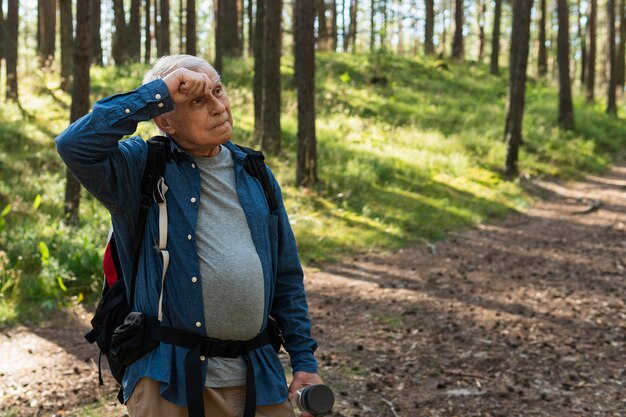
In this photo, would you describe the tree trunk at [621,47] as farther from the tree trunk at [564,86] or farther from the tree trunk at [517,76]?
the tree trunk at [517,76]

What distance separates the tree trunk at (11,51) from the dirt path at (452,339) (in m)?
10.3

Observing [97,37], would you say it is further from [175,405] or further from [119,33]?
[175,405]

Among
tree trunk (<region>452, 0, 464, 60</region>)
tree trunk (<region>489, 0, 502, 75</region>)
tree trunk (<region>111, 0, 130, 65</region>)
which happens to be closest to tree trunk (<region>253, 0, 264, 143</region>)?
tree trunk (<region>111, 0, 130, 65</region>)

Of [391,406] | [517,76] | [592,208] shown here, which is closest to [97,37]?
[517,76]

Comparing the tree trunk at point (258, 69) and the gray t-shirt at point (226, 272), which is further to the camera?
the tree trunk at point (258, 69)

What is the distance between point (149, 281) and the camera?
94.6 inches

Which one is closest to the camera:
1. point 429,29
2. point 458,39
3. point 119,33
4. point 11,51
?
point 11,51

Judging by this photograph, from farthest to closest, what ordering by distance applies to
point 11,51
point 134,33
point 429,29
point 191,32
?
point 429,29, point 134,33, point 11,51, point 191,32

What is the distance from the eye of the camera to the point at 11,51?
53.0ft

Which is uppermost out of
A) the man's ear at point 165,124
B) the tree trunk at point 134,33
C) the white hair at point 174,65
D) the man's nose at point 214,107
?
the tree trunk at point 134,33

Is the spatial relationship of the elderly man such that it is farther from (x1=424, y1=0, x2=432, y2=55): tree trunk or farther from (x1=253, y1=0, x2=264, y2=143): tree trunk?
(x1=424, y1=0, x2=432, y2=55): tree trunk

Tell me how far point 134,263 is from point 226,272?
0.32 metres

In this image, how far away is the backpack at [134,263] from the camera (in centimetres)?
242

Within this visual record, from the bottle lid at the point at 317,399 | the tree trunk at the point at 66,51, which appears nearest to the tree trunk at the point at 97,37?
the tree trunk at the point at 66,51
